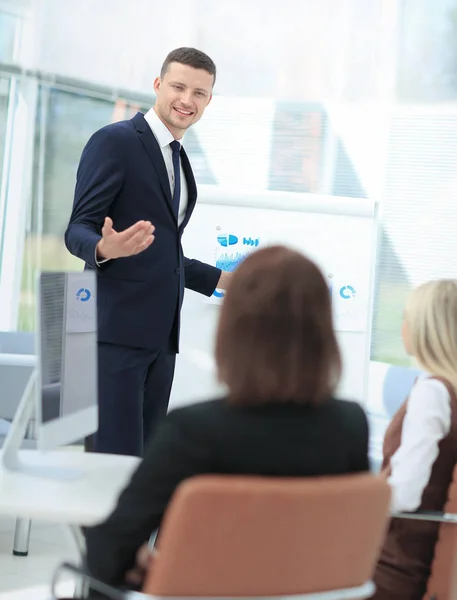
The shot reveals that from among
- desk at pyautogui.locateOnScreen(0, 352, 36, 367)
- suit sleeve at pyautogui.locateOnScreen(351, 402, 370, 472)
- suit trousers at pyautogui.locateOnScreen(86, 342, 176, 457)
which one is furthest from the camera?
desk at pyautogui.locateOnScreen(0, 352, 36, 367)

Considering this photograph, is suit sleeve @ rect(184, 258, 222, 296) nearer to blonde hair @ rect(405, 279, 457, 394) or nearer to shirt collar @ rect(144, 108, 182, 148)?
shirt collar @ rect(144, 108, 182, 148)

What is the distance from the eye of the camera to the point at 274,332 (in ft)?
5.36

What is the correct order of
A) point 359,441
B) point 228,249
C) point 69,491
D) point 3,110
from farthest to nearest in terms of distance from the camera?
point 3,110 → point 228,249 → point 69,491 → point 359,441

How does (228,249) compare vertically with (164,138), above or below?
below

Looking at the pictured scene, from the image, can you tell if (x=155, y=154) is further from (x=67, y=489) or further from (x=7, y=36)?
(x=7, y=36)

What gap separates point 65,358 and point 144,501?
789mm

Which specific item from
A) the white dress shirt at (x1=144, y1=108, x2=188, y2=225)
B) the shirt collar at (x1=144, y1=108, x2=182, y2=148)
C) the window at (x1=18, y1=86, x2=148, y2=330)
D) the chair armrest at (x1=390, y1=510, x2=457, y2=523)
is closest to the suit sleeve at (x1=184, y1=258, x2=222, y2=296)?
the white dress shirt at (x1=144, y1=108, x2=188, y2=225)

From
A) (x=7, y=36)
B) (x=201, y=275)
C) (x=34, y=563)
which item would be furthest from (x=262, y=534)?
(x=7, y=36)

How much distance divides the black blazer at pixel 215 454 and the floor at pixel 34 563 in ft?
5.87

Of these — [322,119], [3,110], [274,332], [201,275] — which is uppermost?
[322,119]

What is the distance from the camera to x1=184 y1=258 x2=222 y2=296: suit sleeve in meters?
3.58

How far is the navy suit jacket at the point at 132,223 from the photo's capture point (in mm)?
3141

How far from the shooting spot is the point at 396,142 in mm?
6168

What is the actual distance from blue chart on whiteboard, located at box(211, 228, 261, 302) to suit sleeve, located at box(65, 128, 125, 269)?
188 cm
